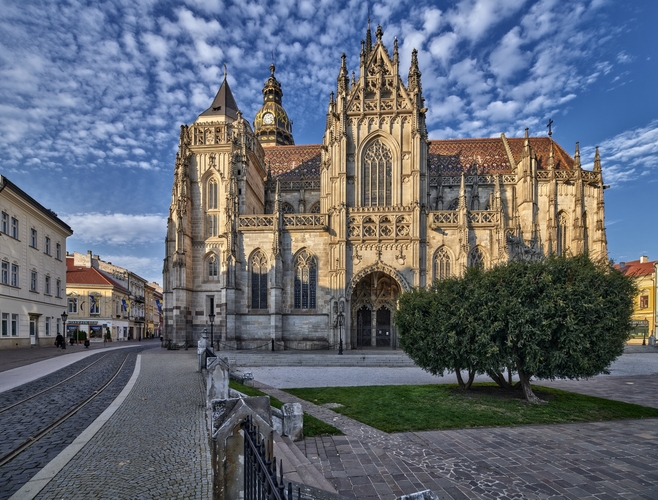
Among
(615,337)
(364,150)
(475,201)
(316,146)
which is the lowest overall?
(615,337)

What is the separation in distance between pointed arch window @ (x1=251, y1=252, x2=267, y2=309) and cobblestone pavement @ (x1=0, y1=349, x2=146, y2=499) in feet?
46.5

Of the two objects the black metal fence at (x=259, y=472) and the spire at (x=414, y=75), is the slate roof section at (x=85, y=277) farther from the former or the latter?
the black metal fence at (x=259, y=472)

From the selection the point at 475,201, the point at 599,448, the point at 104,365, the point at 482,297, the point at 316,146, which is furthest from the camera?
the point at 316,146

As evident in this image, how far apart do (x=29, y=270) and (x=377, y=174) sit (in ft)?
99.4

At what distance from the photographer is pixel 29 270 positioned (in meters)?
31.8

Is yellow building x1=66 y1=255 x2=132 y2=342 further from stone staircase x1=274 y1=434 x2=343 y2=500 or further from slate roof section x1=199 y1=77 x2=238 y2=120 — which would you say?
stone staircase x1=274 y1=434 x2=343 y2=500

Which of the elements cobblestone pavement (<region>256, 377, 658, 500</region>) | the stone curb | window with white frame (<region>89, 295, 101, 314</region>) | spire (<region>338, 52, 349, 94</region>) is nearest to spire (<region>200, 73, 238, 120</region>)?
spire (<region>338, 52, 349, 94</region>)

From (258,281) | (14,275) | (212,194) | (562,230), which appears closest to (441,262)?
(258,281)

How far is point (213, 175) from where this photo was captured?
34812 mm

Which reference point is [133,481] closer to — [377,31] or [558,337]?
[558,337]

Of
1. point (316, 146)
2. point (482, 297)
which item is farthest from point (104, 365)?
point (316, 146)

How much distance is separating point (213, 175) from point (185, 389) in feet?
84.1

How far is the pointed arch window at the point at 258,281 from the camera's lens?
30.2 metres

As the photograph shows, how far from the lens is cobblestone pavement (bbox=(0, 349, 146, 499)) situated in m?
6.05
